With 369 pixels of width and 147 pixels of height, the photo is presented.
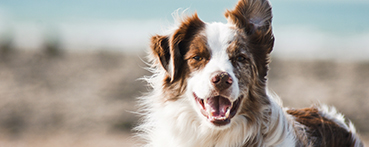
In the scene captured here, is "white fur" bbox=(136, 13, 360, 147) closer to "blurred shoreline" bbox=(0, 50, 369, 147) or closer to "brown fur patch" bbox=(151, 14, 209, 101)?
"brown fur patch" bbox=(151, 14, 209, 101)

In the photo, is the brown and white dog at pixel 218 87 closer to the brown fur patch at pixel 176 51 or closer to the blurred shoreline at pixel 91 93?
the brown fur patch at pixel 176 51

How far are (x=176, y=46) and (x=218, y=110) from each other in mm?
837

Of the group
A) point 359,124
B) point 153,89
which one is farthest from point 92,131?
point 153,89

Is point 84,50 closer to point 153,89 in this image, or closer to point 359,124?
point 359,124

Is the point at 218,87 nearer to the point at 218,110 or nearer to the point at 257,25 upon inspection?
the point at 218,110

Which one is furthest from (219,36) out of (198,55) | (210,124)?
(210,124)

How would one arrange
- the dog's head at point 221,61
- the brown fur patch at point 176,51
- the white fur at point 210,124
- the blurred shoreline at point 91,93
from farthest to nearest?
1. the blurred shoreline at point 91,93
2. the brown fur patch at point 176,51
3. the white fur at point 210,124
4. the dog's head at point 221,61

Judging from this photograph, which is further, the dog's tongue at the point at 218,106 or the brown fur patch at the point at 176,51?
the brown fur patch at the point at 176,51

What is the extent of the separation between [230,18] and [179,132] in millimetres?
1405

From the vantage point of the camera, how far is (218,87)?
353cm

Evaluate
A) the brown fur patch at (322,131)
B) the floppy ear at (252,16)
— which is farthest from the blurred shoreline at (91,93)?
the floppy ear at (252,16)

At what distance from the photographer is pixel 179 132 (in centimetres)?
399

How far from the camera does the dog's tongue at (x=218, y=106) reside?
3.73 meters

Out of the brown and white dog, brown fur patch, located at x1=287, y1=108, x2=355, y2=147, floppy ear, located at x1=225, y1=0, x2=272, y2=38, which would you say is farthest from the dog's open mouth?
brown fur patch, located at x1=287, y1=108, x2=355, y2=147
